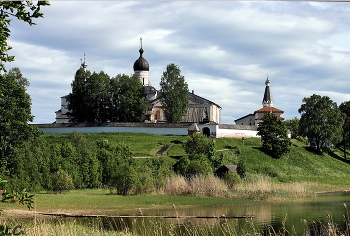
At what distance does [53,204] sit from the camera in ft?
77.6

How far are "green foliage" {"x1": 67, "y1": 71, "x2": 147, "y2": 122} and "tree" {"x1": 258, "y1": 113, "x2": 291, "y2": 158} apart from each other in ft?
51.1

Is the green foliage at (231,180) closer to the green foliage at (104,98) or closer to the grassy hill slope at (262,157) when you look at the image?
the grassy hill slope at (262,157)

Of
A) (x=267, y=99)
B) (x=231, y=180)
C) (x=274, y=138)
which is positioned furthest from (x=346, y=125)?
(x=267, y=99)

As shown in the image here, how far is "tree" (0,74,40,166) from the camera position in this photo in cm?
3488

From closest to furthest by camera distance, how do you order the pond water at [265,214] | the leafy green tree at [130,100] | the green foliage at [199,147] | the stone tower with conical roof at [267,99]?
1. the pond water at [265,214]
2. the green foliage at [199,147]
3. the leafy green tree at [130,100]
4. the stone tower with conical roof at [267,99]

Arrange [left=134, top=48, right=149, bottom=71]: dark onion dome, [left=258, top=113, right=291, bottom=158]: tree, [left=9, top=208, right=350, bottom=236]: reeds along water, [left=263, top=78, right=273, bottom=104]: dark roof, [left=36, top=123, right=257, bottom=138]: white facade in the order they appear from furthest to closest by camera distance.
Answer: [left=263, top=78, right=273, bottom=104]: dark roof
[left=134, top=48, right=149, bottom=71]: dark onion dome
[left=36, top=123, right=257, bottom=138]: white facade
[left=258, top=113, right=291, bottom=158]: tree
[left=9, top=208, right=350, bottom=236]: reeds along water

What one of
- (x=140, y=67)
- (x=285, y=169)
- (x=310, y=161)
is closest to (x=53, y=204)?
(x=285, y=169)

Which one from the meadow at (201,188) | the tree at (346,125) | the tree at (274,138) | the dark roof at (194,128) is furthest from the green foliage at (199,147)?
the tree at (346,125)

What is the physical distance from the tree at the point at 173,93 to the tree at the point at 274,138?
38.5ft

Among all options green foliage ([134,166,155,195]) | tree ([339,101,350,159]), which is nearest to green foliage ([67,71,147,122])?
tree ([339,101,350,159])

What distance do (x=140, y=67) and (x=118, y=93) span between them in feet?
51.1

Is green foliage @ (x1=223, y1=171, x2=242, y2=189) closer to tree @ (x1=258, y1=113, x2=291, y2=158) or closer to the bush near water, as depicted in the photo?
the bush near water

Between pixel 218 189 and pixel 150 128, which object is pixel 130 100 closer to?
pixel 150 128

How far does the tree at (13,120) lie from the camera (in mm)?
34875
